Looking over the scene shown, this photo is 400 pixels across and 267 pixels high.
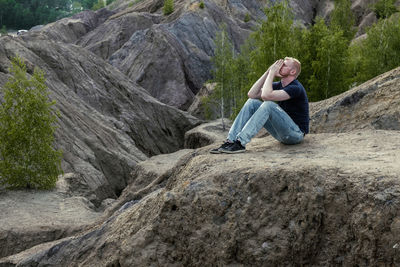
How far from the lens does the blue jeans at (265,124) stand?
6.79m

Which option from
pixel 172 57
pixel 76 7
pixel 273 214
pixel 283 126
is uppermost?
pixel 76 7

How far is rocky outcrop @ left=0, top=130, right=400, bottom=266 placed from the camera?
4.85 m

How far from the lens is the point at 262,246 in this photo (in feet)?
Answer: 17.5

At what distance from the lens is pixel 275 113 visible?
271 inches

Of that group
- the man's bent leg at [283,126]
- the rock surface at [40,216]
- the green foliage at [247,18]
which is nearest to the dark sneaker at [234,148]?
the man's bent leg at [283,126]

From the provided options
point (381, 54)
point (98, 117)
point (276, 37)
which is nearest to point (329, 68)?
point (276, 37)

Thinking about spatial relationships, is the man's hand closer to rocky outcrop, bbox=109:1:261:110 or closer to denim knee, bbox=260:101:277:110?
denim knee, bbox=260:101:277:110

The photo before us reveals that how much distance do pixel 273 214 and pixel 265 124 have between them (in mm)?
2123

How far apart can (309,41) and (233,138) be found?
60.5 ft

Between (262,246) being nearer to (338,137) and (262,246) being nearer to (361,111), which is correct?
(338,137)

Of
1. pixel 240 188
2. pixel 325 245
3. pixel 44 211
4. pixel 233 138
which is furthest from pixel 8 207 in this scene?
pixel 325 245

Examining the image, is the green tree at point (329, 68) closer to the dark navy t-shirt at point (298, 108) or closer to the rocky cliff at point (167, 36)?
the dark navy t-shirt at point (298, 108)

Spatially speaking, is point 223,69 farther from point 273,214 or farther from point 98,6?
point 98,6

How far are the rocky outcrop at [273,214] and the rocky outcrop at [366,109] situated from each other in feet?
10.7
